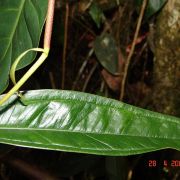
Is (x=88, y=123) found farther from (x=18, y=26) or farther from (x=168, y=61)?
(x=168, y=61)

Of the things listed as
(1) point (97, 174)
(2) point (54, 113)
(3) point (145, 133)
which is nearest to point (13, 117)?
(2) point (54, 113)

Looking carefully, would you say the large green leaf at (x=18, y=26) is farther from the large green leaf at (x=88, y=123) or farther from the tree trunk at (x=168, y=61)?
the tree trunk at (x=168, y=61)

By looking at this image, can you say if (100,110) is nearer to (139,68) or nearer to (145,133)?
(145,133)
